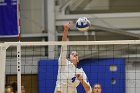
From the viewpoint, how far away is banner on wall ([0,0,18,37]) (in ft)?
30.1

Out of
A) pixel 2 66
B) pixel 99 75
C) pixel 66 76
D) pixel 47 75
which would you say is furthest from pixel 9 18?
pixel 2 66

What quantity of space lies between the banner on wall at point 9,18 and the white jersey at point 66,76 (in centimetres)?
381

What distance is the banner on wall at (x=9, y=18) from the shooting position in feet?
30.1

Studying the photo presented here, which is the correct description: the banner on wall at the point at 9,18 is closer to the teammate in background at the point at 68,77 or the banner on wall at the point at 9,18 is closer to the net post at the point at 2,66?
the teammate in background at the point at 68,77

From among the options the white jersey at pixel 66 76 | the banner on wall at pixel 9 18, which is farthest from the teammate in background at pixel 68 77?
the banner on wall at pixel 9 18

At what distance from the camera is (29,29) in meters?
9.61

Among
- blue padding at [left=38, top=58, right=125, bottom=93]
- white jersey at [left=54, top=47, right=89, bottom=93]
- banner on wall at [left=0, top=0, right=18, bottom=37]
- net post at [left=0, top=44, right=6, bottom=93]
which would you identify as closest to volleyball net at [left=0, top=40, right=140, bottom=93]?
blue padding at [left=38, top=58, right=125, bottom=93]

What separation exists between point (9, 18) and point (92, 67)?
2230 millimetres

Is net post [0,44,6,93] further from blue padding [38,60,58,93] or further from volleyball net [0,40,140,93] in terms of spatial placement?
blue padding [38,60,58,93]

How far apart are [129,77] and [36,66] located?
2195mm

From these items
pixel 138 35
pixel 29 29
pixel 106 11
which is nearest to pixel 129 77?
pixel 138 35

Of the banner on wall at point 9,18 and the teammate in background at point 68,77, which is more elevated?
the banner on wall at point 9,18

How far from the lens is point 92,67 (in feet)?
29.1

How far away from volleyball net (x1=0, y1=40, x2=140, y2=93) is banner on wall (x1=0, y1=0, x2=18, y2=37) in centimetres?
49
